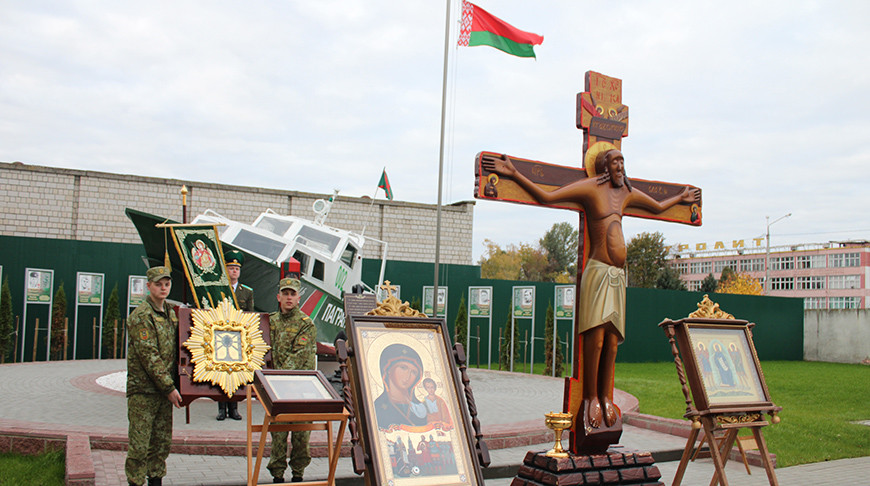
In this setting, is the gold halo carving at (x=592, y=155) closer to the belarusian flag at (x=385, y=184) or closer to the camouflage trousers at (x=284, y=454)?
the camouflage trousers at (x=284, y=454)

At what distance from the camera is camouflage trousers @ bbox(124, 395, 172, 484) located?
4980mm

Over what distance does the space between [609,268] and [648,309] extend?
18.6 metres

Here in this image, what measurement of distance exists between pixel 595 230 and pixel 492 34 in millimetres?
6438

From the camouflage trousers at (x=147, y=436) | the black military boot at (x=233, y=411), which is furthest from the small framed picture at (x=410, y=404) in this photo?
the black military boot at (x=233, y=411)

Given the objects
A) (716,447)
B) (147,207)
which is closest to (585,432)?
(716,447)

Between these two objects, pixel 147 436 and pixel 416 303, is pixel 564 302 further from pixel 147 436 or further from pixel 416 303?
pixel 147 436

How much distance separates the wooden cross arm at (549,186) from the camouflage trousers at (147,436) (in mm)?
2862

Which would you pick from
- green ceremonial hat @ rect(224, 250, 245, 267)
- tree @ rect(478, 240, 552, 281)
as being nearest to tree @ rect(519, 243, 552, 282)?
tree @ rect(478, 240, 552, 281)

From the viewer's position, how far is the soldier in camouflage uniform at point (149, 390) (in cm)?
501

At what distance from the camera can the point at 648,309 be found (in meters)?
23.2

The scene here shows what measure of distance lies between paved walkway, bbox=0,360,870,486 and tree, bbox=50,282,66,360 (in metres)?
4.18

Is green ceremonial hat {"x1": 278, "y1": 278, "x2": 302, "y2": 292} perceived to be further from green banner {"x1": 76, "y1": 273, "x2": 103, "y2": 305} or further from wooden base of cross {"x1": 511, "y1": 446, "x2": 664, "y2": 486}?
green banner {"x1": 76, "y1": 273, "x2": 103, "y2": 305}

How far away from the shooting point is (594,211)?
5.66 metres

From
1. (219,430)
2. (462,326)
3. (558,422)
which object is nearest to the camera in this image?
(558,422)
